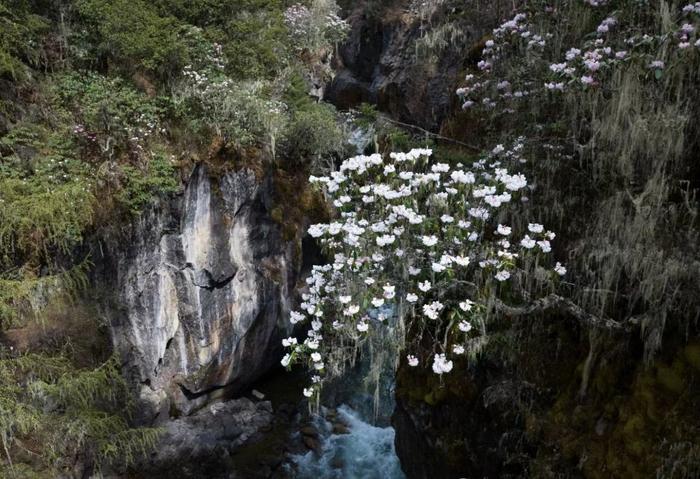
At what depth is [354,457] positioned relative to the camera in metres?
9.78

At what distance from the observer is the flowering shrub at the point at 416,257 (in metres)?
5.01

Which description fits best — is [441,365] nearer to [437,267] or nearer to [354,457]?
[437,267]

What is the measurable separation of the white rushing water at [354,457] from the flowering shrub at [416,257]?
449 centimetres

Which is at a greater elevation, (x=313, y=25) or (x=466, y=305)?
(x=313, y=25)

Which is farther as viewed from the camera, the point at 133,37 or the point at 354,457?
the point at 354,457

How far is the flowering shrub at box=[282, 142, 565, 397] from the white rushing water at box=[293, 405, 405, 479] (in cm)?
449

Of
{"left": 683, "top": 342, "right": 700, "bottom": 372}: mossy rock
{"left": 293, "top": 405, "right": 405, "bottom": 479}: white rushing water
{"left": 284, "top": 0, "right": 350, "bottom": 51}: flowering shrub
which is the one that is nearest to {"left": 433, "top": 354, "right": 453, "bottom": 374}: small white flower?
{"left": 683, "top": 342, "right": 700, "bottom": 372}: mossy rock

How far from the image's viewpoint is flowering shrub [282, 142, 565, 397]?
5.01m

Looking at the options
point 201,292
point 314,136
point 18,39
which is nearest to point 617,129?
point 314,136

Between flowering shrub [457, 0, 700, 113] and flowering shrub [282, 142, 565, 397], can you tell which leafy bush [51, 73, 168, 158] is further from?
flowering shrub [457, 0, 700, 113]

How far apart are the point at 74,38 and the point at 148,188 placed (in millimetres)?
3293

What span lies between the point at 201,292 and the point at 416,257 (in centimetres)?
550

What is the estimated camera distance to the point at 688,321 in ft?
13.1

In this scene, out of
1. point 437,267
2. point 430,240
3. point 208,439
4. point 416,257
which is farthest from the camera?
point 208,439
